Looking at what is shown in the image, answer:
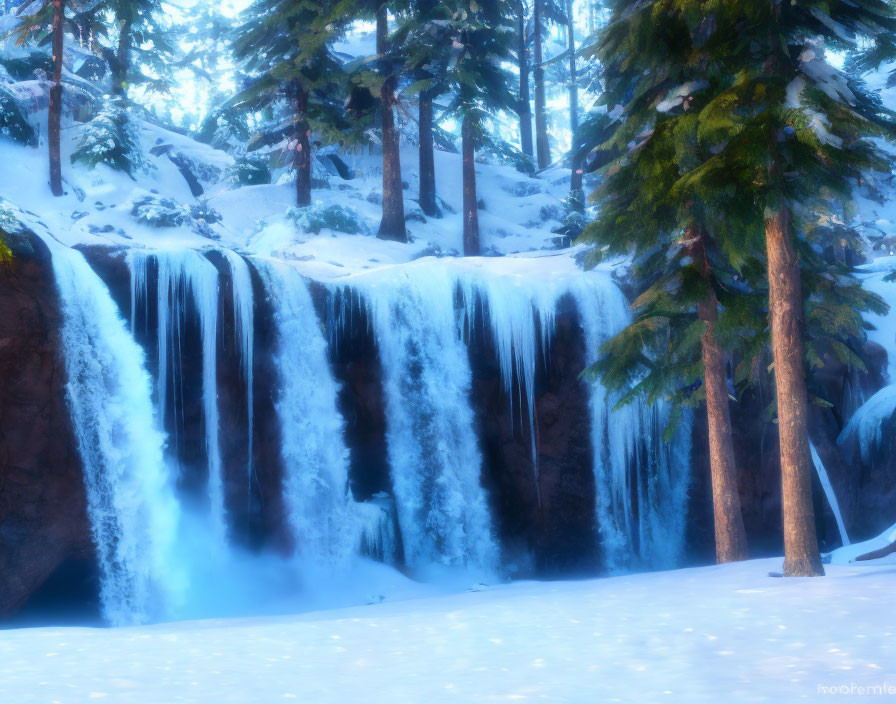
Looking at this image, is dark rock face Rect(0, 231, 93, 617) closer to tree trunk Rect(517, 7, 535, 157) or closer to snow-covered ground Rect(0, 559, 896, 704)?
snow-covered ground Rect(0, 559, 896, 704)

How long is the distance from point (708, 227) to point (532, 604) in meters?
6.50

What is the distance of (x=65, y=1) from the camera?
22.2m

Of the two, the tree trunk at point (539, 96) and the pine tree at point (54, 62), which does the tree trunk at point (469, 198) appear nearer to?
the pine tree at point (54, 62)

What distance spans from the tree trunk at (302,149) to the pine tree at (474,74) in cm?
460

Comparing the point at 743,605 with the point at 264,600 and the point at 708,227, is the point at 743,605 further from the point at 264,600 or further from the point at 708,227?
the point at 264,600

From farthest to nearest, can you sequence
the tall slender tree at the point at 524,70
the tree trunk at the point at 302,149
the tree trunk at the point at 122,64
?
the tall slender tree at the point at 524,70 → the tree trunk at the point at 122,64 → the tree trunk at the point at 302,149

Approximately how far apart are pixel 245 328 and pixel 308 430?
7.80ft

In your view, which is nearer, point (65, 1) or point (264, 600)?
point (264, 600)

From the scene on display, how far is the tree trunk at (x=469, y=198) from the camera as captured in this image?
23.8 m

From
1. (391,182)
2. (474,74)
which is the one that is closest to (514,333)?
(391,182)

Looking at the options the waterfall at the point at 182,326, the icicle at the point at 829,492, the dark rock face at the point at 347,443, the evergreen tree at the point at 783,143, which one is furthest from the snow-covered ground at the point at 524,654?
the icicle at the point at 829,492

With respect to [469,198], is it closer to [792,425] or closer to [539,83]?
[539,83]

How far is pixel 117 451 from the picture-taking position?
42.0ft

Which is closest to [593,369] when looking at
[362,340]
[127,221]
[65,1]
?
[362,340]
